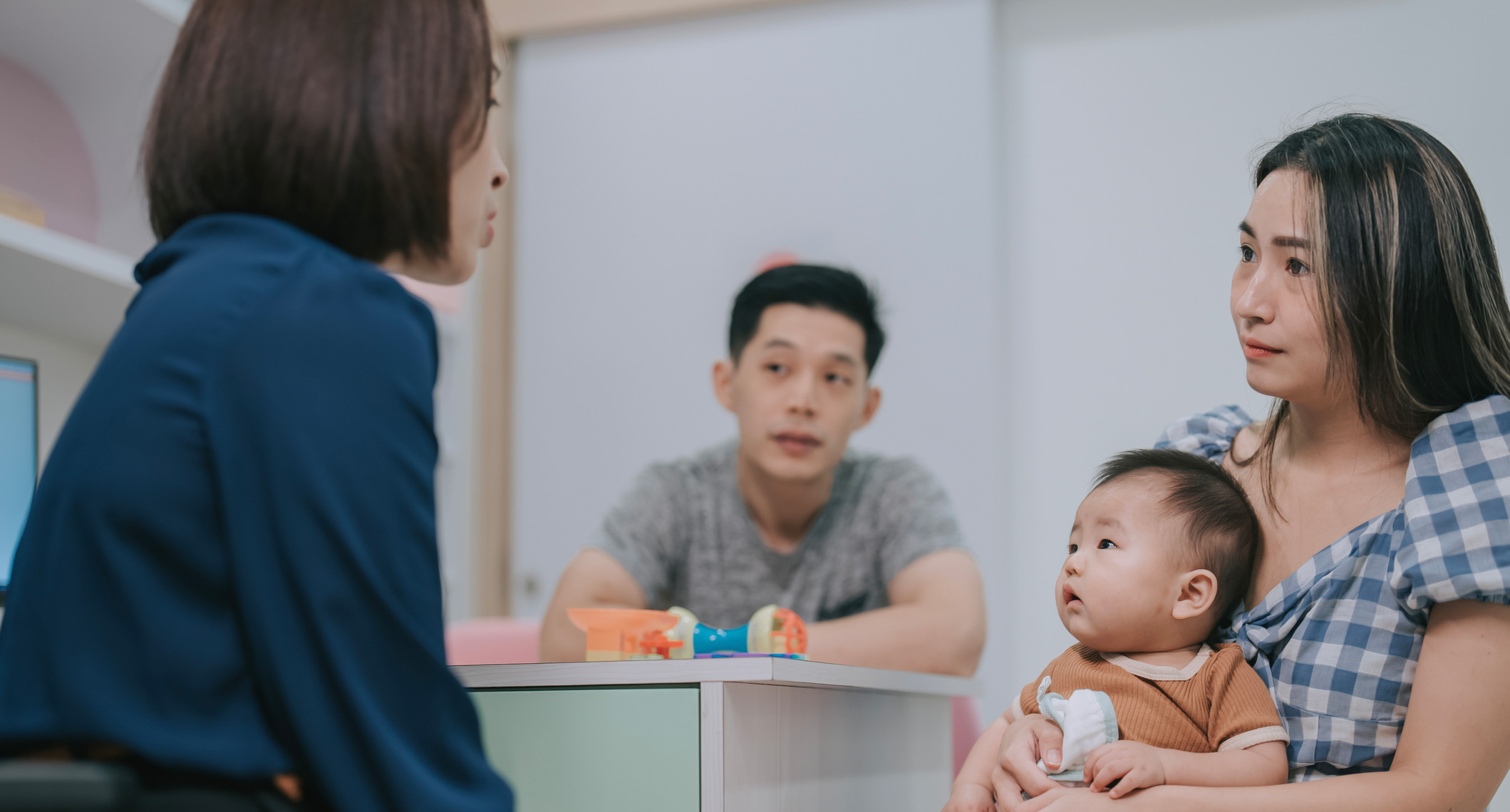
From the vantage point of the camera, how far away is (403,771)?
66 centimetres

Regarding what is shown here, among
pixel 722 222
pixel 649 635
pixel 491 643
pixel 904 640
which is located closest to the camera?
pixel 649 635

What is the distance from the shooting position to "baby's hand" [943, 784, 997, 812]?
998 mm

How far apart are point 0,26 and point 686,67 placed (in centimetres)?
159

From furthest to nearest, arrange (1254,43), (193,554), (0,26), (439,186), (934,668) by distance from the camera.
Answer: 1. (1254,43)
2. (0,26)
3. (934,668)
4. (439,186)
5. (193,554)

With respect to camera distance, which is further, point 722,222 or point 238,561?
point 722,222

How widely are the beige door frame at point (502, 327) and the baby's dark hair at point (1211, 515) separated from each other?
211 centimetres

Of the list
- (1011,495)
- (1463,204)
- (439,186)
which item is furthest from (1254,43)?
(439,186)

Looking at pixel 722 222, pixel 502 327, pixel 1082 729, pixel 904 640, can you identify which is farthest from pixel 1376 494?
pixel 502 327

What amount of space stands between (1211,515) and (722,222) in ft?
6.43

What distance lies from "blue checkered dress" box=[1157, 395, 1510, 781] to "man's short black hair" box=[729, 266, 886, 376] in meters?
0.96

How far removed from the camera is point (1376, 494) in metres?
0.98

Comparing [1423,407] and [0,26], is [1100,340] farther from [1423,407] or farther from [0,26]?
[0,26]

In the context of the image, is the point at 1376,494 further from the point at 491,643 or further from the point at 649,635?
the point at 491,643

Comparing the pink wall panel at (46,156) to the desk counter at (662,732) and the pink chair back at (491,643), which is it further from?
the desk counter at (662,732)
